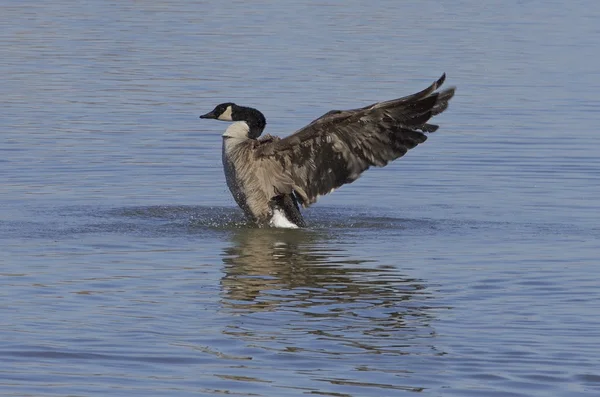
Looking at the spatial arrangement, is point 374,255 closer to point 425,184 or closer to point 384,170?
point 425,184

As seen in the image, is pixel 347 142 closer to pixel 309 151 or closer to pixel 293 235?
pixel 309 151

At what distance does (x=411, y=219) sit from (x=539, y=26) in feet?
59.2

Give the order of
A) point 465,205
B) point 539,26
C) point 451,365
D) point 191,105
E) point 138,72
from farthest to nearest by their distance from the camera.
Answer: point 539,26 < point 138,72 < point 191,105 < point 465,205 < point 451,365

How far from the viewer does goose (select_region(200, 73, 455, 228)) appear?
11.9 meters

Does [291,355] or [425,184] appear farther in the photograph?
[425,184]

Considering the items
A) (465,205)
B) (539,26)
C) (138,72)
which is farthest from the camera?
(539,26)

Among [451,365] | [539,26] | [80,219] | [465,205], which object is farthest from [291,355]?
[539,26]

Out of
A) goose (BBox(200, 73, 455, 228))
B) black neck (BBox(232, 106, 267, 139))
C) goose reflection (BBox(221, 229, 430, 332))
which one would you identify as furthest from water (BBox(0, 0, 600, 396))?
black neck (BBox(232, 106, 267, 139))

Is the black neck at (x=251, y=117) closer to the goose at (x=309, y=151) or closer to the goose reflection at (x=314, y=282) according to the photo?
the goose at (x=309, y=151)

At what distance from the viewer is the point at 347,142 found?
40.3ft

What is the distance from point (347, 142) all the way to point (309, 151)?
376 mm

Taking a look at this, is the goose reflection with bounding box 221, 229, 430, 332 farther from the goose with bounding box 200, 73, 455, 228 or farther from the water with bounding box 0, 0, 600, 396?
the goose with bounding box 200, 73, 455, 228

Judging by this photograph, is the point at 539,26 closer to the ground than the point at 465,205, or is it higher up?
higher up

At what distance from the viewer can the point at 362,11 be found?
109ft
